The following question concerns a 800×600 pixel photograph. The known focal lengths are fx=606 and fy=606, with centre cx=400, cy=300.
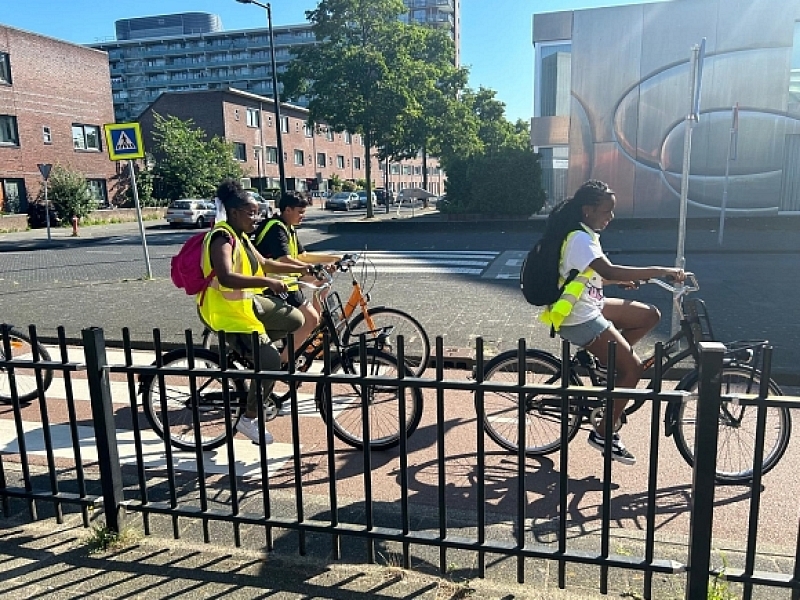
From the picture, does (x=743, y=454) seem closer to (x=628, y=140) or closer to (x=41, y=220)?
(x=628, y=140)

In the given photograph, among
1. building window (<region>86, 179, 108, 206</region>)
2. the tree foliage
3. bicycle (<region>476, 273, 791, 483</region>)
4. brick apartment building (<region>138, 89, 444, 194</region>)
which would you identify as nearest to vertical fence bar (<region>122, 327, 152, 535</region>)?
bicycle (<region>476, 273, 791, 483</region>)

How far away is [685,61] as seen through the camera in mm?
19281

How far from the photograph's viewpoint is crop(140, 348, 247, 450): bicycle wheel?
160 inches

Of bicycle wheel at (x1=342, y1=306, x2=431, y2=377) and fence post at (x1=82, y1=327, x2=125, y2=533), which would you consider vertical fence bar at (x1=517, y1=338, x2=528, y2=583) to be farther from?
bicycle wheel at (x1=342, y1=306, x2=431, y2=377)

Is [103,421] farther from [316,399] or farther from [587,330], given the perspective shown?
[587,330]

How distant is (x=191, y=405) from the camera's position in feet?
13.1

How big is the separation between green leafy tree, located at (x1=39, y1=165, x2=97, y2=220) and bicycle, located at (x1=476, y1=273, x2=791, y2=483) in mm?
31303

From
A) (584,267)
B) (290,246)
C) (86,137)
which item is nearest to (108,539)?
(290,246)

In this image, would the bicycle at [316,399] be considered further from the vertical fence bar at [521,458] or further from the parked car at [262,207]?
the vertical fence bar at [521,458]

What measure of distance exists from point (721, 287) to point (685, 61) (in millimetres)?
12750

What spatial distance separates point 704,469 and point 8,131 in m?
36.9

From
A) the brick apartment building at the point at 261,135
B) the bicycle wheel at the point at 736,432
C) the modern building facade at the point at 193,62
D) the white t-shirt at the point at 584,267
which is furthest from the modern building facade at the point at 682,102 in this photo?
the modern building facade at the point at 193,62

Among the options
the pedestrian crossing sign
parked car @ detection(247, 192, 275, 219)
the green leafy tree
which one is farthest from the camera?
the green leafy tree

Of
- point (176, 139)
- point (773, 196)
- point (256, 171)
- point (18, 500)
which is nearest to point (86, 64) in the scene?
point (176, 139)
